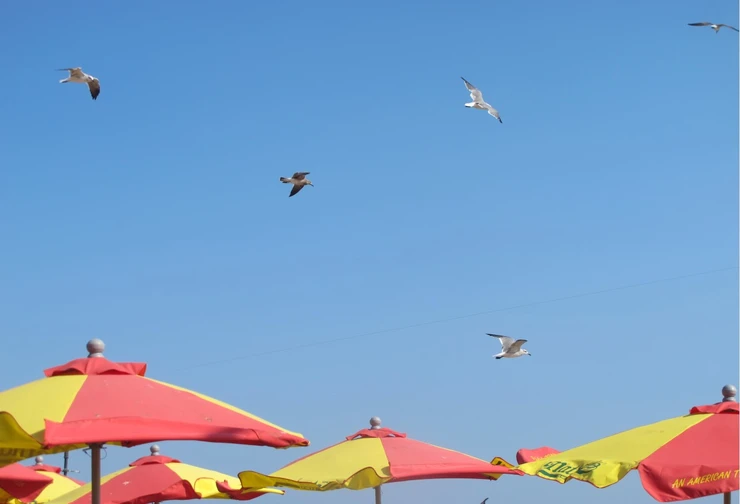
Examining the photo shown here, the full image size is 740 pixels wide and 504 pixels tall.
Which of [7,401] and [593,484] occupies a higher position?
[7,401]

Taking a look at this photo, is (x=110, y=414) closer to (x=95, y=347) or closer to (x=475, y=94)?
(x=95, y=347)

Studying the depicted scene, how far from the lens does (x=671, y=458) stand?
7602 mm

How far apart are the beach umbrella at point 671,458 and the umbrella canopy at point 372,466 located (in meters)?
1.03

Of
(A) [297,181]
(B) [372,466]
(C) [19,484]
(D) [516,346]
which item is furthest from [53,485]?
(D) [516,346]

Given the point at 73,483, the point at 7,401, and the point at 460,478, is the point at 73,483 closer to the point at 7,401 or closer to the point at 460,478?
the point at 460,478

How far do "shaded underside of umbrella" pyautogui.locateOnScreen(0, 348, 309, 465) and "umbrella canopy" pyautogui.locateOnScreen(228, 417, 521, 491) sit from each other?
2.48 metres

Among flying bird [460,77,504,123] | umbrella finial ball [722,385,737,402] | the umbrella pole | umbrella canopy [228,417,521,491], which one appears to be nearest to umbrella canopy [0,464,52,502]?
umbrella canopy [228,417,521,491]

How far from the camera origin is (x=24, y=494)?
366 inches

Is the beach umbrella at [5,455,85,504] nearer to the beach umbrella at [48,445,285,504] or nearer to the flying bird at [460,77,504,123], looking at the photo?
the beach umbrella at [48,445,285,504]

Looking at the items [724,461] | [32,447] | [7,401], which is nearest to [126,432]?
[32,447]

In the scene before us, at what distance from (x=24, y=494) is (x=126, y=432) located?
419cm

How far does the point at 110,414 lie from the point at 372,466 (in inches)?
154

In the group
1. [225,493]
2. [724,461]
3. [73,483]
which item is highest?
[73,483]

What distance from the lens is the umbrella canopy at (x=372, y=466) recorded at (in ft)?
29.7
